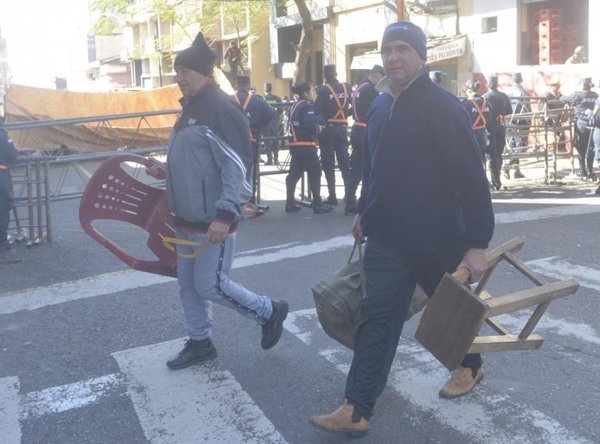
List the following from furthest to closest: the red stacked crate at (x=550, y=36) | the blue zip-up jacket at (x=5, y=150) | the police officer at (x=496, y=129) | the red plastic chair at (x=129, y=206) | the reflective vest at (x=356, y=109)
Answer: the red stacked crate at (x=550, y=36)
the police officer at (x=496, y=129)
the reflective vest at (x=356, y=109)
the blue zip-up jacket at (x=5, y=150)
the red plastic chair at (x=129, y=206)

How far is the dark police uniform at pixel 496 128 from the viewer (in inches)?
504

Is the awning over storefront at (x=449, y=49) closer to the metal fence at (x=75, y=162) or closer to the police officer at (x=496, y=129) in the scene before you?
the metal fence at (x=75, y=162)

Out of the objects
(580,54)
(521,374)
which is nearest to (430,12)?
(580,54)

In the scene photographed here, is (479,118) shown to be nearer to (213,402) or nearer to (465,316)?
(213,402)

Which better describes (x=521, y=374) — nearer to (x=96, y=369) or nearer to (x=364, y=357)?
(x=364, y=357)

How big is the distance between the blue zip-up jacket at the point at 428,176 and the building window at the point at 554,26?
16561 mm

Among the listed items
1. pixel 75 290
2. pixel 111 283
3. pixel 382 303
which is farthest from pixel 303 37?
pixel 382 303

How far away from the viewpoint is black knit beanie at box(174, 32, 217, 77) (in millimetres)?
4746

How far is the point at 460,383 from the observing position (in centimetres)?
444

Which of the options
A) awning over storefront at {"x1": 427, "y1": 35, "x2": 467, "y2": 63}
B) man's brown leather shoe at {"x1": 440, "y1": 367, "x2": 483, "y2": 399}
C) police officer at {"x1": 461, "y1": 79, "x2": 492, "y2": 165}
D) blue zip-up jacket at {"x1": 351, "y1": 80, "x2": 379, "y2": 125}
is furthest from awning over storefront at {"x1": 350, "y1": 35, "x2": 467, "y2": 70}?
man's brown leather shoe at {"x1": 440, "y1": 367, "x2": 483, "y2": 399}

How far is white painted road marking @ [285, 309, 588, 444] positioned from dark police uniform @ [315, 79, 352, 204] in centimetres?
624

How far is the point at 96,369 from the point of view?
514 cm

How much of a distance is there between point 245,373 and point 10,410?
54.2 inches

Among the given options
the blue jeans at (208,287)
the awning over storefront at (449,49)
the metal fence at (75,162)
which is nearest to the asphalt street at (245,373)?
the blue jeans at (208,287)
